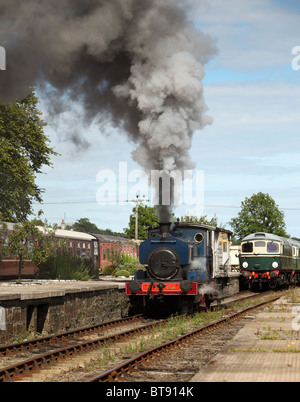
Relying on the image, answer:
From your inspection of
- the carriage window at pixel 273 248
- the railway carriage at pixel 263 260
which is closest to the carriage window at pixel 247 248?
the railway carriage at pixel 263 260

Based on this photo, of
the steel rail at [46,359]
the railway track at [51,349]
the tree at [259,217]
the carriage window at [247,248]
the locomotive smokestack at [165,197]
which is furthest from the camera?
the tree at [259,217]

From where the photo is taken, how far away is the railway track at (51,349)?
29.5ft

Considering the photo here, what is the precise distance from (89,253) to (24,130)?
898 cm

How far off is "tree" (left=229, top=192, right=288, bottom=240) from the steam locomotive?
5213cm

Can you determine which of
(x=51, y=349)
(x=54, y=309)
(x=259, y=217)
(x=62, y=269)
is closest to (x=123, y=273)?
(x=62, y=269)

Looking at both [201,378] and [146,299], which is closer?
[201,378]

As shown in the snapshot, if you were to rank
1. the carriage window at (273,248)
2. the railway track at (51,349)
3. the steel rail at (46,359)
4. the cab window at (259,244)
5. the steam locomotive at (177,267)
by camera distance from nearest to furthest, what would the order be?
the steel rail at (46,359) < the railway track at (51,349) < the steam locomotive at (177,267) < the carriage window at (273,248) < the cab window at (259,244)

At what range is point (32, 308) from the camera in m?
13.8

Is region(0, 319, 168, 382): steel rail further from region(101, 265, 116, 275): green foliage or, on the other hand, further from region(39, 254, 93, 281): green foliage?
region(101, 265, 116, 275): green foliage

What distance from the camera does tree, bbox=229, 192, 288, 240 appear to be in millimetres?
69438

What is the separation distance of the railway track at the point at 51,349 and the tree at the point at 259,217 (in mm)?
55747

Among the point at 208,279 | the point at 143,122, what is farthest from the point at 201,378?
the point at 143,122

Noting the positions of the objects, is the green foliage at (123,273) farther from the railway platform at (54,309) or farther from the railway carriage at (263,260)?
the railway platform at (54,309)
